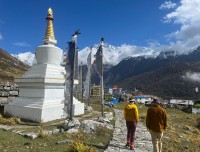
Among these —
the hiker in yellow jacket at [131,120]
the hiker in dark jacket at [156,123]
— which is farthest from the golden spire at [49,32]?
the hiker in dark jacket at [156,123]

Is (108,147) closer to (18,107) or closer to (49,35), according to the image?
(18,107)

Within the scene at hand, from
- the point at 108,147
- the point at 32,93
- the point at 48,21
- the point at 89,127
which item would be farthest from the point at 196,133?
the point at 48,21

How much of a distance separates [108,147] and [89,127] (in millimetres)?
3340

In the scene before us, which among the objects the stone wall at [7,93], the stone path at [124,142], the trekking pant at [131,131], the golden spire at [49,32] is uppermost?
the golden spire at [49,32]

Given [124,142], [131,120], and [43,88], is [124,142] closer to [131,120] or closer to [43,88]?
[131,120]

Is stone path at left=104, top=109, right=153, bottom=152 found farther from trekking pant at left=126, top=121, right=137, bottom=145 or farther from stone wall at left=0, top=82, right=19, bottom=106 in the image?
stone wall at left=0, top=82, right=19, bottom=106

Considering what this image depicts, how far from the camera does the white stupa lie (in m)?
19.1

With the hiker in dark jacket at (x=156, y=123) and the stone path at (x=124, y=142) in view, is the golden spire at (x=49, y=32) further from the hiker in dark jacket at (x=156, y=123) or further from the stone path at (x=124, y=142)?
the hiker in dark jacket at (x=156, y=123)

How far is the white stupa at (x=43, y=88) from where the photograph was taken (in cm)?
1909

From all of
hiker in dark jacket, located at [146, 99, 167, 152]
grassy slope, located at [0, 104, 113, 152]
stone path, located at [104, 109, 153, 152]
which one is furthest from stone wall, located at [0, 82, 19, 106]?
hiker in dark jacket, located at [146, 99, 167, 152]

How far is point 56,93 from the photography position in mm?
21047

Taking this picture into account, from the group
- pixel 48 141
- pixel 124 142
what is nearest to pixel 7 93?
pixel 48 141

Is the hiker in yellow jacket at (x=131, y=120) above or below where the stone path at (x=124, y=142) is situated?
above

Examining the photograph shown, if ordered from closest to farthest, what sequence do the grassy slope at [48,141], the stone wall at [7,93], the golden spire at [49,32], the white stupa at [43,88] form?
the grassy slope at [48,141] < the white stupa at [43,88] < the golden spire at [49,32] < the stone wall at [7,93]
